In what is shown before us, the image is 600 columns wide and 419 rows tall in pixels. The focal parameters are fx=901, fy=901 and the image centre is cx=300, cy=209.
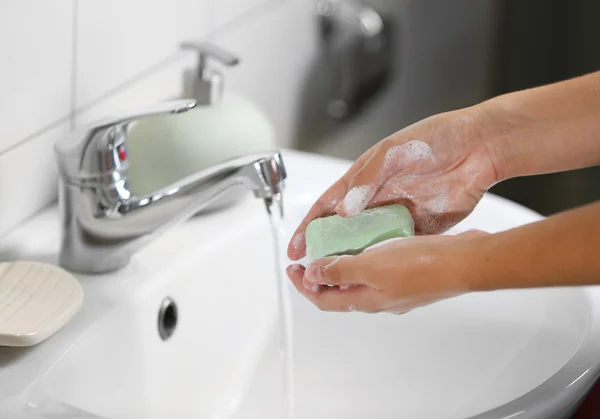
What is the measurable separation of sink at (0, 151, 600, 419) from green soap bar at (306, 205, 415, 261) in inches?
5.7

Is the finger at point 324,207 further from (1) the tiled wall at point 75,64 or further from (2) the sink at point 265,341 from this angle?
(1) the tiled wall at point 75,64

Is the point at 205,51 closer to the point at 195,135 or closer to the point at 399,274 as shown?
the point at 195,135

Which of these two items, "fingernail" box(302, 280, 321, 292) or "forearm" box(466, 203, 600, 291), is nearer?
"forearm" box(466, 203, 600, 291)

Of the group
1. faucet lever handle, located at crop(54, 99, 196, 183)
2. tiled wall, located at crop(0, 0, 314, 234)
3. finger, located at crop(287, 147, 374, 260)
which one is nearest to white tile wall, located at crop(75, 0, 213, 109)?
tiled wall, located at crop(0, 0, 314, 234)

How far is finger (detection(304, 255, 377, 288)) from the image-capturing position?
0.56 meters

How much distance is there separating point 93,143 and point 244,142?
17 centimetres

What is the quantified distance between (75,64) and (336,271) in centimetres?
32

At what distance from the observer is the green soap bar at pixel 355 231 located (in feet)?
2.04

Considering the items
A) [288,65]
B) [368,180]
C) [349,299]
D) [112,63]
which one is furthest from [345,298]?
[288,65]

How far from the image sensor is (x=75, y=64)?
75cm

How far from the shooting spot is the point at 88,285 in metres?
0.69

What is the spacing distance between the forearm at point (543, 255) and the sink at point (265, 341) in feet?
0.43

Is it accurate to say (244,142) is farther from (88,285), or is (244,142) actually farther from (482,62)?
(482,62)

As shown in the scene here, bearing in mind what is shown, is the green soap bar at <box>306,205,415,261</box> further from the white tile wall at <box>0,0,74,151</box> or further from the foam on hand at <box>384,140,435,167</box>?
the white tile wall at <box>0,0,74,151</box>
